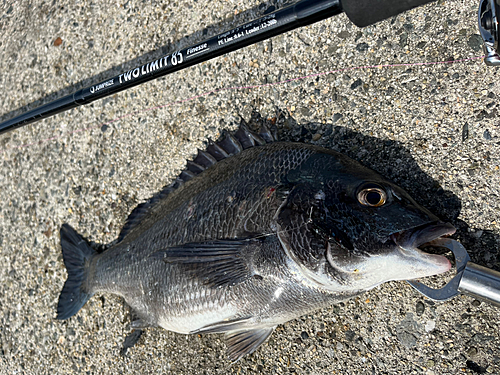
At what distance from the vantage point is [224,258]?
1550mm

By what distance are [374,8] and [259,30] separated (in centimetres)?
50

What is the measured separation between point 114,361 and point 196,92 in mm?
1864

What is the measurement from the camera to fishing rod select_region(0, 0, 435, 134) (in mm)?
1392

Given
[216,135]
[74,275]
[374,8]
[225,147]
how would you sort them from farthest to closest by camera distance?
1. [74,275]
2. [216,135]
3. [225,147]
4. [374,8]

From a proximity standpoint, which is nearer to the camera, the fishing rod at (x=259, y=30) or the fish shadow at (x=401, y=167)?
the fishing rod at (x=259, y=30)

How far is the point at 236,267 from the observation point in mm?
1541

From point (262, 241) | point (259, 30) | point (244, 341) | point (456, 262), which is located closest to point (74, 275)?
point (244, 341)

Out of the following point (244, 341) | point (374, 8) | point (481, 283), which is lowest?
point (244, 341)

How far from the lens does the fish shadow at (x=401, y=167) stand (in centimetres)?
151

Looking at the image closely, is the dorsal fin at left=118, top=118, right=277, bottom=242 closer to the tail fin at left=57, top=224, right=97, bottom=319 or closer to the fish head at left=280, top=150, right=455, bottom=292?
the fish head at left=280, top=150, right=455, bottom=292

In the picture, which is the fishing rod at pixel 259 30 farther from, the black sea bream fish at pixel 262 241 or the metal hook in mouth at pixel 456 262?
the metal hook in mouth at pixel 456 262

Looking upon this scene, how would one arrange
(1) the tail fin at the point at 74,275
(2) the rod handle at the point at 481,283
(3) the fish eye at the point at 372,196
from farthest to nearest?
(1) the tail fin at the point at 74,275 → (3) the fish eye at the point at 372,196 → (2) the rod handle at the point at 481,283

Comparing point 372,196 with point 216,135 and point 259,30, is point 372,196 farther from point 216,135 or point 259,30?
point 216,135

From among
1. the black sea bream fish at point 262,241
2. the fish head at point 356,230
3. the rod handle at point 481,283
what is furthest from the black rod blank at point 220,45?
the rod handle at point 481,283
